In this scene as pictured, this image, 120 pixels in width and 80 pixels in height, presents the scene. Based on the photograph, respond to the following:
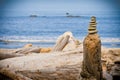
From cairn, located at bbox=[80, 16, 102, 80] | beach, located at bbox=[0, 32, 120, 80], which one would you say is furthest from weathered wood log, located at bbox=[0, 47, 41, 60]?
cairn, located at bbox=[80, 16, 102, 80]

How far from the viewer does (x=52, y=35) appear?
10.4 meters

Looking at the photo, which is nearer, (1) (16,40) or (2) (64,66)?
(2) (64,66)

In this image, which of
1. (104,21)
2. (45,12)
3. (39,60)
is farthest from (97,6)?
(39,60)

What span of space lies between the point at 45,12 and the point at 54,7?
12.8 inches

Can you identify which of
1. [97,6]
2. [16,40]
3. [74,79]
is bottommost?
[74,79]

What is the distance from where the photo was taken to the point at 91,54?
231 inches

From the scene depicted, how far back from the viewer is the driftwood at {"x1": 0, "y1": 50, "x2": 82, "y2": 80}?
6.85m

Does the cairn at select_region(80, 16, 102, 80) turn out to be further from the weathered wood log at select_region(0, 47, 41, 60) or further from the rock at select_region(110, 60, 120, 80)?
the weathered wood log at select_region(0, 47, 41, 60)

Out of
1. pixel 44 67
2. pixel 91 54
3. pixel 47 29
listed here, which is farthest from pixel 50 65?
pixel 47 29

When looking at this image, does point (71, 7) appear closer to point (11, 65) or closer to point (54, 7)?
point (54, 7)

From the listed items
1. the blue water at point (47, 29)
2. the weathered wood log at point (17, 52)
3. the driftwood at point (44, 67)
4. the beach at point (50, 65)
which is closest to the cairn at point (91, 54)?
the beach at point (50, 65)

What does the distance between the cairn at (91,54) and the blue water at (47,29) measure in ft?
11.2

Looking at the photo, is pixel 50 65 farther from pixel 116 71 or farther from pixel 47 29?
pixel 47 29

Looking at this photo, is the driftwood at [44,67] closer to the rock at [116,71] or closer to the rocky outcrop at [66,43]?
the rock at [116,71]
